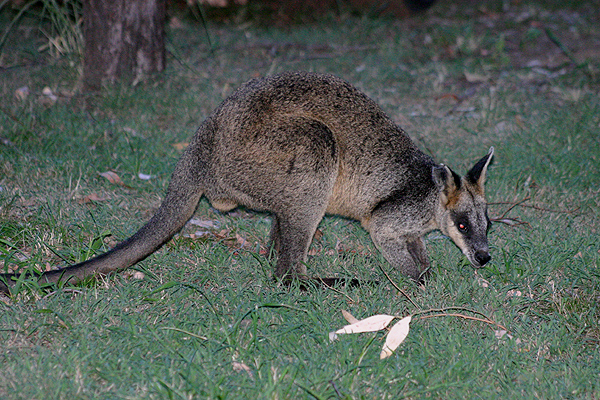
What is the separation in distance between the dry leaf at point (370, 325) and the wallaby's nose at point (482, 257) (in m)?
0.83

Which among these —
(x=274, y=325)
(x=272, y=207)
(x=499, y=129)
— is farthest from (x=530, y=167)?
(x=274, y=325)

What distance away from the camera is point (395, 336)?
3.20 metres

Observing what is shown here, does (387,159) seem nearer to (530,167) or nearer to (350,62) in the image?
(530,167)

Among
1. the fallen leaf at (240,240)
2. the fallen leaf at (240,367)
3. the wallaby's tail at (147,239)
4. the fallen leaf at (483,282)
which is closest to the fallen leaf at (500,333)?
the fallen leaf at (483,282)

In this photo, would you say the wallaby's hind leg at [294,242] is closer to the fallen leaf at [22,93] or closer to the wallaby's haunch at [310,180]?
the wallaby's haunch at [310,180]

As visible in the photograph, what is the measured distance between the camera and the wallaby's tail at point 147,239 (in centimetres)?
338

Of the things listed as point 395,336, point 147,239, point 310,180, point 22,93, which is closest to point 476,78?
point 310,180

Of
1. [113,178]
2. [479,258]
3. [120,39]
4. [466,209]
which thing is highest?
[120,39]

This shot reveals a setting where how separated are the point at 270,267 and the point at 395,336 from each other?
1.08 m

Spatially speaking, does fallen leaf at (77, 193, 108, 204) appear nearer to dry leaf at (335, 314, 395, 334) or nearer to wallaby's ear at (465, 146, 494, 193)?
dry leaf at (335, 314, 395, 334)

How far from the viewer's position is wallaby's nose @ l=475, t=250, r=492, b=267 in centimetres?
377

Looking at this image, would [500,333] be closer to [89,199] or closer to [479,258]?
[479,258]

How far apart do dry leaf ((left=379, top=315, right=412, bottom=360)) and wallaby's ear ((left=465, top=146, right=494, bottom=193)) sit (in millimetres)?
1186

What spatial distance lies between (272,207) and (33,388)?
172cm
